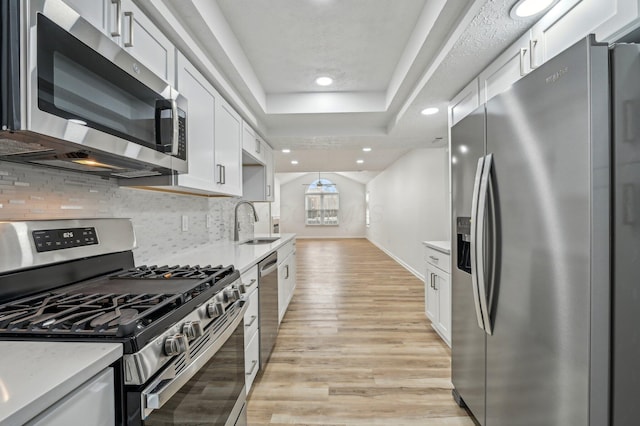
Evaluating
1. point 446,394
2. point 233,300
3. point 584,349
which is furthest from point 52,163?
point 446,394

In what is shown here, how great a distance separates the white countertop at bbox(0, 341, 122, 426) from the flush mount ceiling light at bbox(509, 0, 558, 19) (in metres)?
1.97

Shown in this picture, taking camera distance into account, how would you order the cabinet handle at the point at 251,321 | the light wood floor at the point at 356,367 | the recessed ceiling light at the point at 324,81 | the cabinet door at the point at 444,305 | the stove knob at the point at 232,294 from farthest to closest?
the recessed ceiling light at the point at 324,81
the cabinet door at the point at 444,305
the cabinet handle at the point at 251,321
the light wood floor at the point at 356,367
the stove knob at the point at 232,294

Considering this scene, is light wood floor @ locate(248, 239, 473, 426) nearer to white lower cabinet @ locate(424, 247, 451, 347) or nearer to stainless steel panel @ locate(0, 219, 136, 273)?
white lower cabinet @ locate(424, 247, 451, 347)

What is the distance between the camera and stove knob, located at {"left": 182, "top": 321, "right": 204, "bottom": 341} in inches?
36.6

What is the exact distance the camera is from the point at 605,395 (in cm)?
90

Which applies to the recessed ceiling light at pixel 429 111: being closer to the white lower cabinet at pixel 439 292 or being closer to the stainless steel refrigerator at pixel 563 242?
the white lower cabinet at pixel 439 292

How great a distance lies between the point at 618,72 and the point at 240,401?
1.92 metres

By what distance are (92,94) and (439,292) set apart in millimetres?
2792

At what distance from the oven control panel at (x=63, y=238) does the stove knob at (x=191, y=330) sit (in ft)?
2.14

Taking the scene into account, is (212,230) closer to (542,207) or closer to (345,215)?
(542,207)

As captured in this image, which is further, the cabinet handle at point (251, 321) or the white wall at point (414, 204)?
the white wall at point (414, 204)

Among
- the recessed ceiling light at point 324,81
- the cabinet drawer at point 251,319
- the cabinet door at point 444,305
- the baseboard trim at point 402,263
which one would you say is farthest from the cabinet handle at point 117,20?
the baseboard trim at point 402,263

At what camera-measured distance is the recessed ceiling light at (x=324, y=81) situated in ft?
8.98

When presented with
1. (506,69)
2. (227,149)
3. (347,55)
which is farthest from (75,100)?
(506,69)
